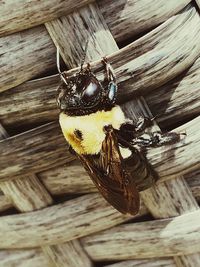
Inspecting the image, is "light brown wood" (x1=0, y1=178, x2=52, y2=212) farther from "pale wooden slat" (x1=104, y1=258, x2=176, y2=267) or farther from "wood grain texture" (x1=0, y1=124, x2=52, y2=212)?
"pale wooden slat" (x1=104, y1=258, x2=176, y2=267)

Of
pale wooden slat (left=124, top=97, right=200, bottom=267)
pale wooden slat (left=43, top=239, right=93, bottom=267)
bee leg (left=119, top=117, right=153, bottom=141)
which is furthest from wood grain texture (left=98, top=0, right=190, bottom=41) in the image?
pale wooden slat (left=43, top=239, right=93, bottom=267)

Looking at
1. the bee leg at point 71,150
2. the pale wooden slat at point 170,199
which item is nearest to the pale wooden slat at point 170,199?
the pale wooden slat at point 170,199

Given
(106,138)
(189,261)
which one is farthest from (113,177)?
(189,261)

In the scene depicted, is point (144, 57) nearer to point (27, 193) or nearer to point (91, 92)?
point (91, 92)

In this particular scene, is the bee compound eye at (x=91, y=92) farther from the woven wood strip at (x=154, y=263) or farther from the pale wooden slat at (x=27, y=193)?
the woven wood strip at (x=154, y=263)

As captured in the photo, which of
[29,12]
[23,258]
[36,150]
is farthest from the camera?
[23,258]

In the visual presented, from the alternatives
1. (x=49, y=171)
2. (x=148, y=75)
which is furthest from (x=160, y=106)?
(x=49, y=171)

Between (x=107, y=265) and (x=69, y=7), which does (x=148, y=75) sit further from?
(x=107, y=265)
